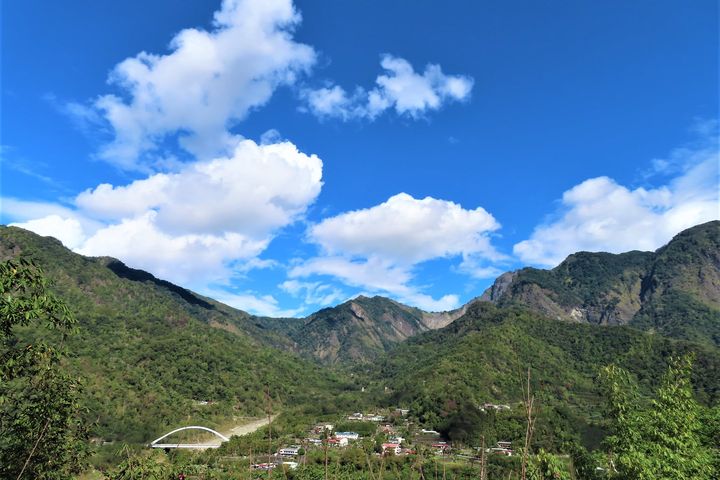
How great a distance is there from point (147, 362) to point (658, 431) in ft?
448

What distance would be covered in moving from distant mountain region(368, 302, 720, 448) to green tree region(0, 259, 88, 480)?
92101 mm

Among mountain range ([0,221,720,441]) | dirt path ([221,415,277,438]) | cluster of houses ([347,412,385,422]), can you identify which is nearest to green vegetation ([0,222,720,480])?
mountain range ([0,221,720,441])

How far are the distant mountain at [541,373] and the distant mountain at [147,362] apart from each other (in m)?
46.8

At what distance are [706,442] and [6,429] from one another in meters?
21.3

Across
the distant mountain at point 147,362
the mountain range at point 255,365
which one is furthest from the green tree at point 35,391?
the mountain range at point 255,365

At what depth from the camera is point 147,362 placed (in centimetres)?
12512

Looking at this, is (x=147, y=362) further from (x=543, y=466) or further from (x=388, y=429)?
(x=543, y=466)

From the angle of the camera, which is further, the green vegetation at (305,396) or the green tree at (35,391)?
→ the green vegetation at (305,396)

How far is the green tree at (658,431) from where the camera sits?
11477mm

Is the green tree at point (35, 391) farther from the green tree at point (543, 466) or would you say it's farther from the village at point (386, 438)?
the village at point (386, 438)

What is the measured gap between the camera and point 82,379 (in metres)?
10.0

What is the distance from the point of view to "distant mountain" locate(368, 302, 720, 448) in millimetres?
99500

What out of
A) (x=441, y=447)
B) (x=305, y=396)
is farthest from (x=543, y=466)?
(x=305, y=396)

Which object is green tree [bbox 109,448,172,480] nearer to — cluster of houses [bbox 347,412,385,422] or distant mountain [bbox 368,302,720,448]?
distant mountain [bbox 368,302,720,448]
